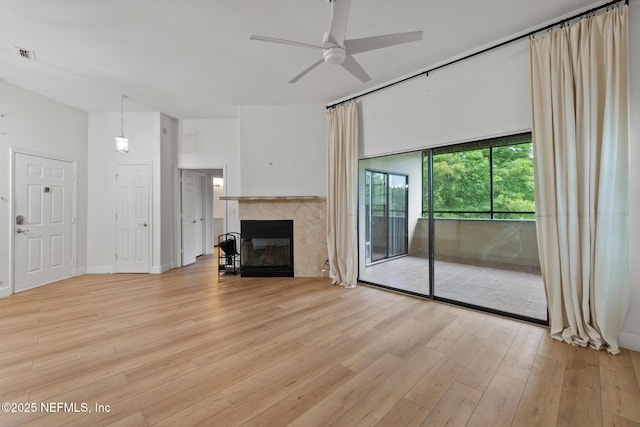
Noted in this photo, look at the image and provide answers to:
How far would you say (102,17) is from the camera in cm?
252

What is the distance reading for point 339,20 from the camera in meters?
1.97

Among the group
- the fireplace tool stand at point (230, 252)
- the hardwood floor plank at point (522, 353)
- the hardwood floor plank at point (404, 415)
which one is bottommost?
the hardwood floor plank at point (404, 415)

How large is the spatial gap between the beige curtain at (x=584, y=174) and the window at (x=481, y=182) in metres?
0.80

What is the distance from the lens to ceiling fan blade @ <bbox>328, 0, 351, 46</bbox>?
6.05 feet

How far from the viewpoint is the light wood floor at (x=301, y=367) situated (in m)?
1.56

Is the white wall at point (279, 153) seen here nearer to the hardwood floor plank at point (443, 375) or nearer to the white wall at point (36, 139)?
the white wall at point (36, 139)

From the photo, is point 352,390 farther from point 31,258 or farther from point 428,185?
point 31,258

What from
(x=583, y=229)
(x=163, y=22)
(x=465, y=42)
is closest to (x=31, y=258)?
(x=163, y=22)

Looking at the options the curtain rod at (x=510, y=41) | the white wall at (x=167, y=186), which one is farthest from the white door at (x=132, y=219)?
the curtain rod at (x=510, y=41)

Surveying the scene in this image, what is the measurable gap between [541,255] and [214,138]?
19.0 feet

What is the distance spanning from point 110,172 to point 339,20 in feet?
17.6

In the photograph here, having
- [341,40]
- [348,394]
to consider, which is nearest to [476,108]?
[341,40]

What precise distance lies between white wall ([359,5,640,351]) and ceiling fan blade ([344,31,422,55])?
4.79 ft

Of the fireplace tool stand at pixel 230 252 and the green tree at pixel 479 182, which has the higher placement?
the green tree at pixel 479 182
